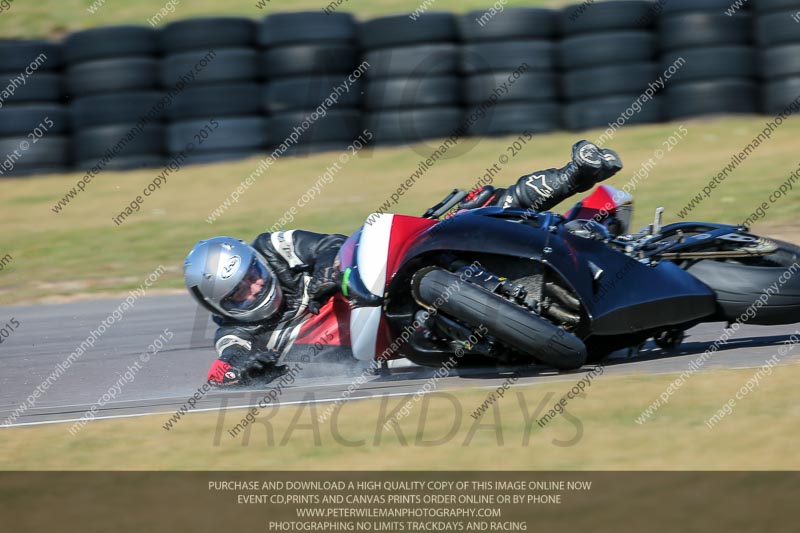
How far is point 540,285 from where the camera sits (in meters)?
5.04

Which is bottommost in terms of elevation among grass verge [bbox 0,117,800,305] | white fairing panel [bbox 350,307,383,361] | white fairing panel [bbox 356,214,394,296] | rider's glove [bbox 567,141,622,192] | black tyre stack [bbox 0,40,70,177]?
grass verge [bbox 0,117,800,305]

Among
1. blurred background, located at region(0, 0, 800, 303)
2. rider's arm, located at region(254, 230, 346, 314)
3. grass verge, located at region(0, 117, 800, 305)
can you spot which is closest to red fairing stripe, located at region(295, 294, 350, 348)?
rider's arm, located at region(254, 230, 346, 314)

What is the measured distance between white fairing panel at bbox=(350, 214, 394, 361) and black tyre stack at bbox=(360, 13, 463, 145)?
8.15 m

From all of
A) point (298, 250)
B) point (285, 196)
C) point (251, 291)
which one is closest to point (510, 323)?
point (251, 291)

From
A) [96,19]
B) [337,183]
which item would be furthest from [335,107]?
[96,19]

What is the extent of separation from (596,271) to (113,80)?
10.2m

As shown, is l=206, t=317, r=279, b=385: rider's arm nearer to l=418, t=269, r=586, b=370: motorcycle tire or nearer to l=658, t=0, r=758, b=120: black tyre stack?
l=418, t=269, r=586, b=370: motorcycle tire

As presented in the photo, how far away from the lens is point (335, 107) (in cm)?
1353

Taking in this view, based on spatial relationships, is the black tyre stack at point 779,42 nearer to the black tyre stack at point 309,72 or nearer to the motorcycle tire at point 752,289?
the black tyre stack at point 309,72

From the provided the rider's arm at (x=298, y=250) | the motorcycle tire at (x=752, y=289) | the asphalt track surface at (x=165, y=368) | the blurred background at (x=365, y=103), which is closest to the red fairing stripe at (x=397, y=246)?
the asphalt track surface at (x=165, y=368)

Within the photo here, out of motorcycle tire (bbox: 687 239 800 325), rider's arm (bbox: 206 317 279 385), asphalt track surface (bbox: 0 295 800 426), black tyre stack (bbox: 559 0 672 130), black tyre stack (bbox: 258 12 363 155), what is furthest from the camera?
black tyre stack (bbox: 258 12 363 155)

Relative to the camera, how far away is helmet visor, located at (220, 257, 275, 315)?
5.68 m
